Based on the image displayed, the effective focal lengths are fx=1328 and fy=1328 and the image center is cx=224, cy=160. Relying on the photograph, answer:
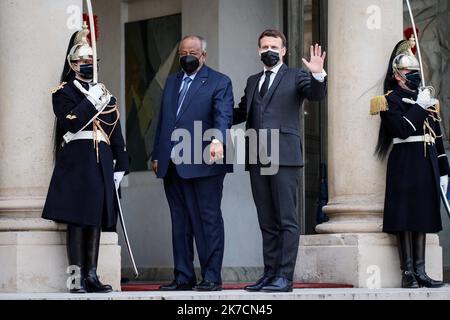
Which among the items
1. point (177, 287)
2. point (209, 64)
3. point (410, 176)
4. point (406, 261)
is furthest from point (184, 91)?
point (209, 64)

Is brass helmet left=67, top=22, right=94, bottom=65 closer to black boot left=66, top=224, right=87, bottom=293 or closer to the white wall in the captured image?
black boot left=66, top=224, right=87, bottom=293

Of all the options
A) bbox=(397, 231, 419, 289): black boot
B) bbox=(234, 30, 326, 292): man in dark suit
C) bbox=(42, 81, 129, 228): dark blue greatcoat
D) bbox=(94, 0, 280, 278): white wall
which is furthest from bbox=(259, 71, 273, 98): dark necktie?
bbox=(94, 0, 280, 278): white wall

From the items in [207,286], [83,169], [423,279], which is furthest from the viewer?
[423,279]

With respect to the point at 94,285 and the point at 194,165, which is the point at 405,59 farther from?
the point at 94,285

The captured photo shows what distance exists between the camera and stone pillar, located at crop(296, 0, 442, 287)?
12375mm

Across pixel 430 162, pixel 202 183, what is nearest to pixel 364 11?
pixel 430 162

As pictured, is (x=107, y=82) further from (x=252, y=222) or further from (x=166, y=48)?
(x=252, y=222)

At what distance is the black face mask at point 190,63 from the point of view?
37.8ft

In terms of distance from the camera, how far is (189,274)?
1154 centimetres

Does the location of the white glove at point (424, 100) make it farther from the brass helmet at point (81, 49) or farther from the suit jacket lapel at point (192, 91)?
the brass helmet at point (81, 49)

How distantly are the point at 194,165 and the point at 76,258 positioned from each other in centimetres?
131

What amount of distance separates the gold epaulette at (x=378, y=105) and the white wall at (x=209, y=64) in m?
3.57

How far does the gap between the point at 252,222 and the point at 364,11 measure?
379 cm

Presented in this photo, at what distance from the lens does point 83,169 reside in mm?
11094
